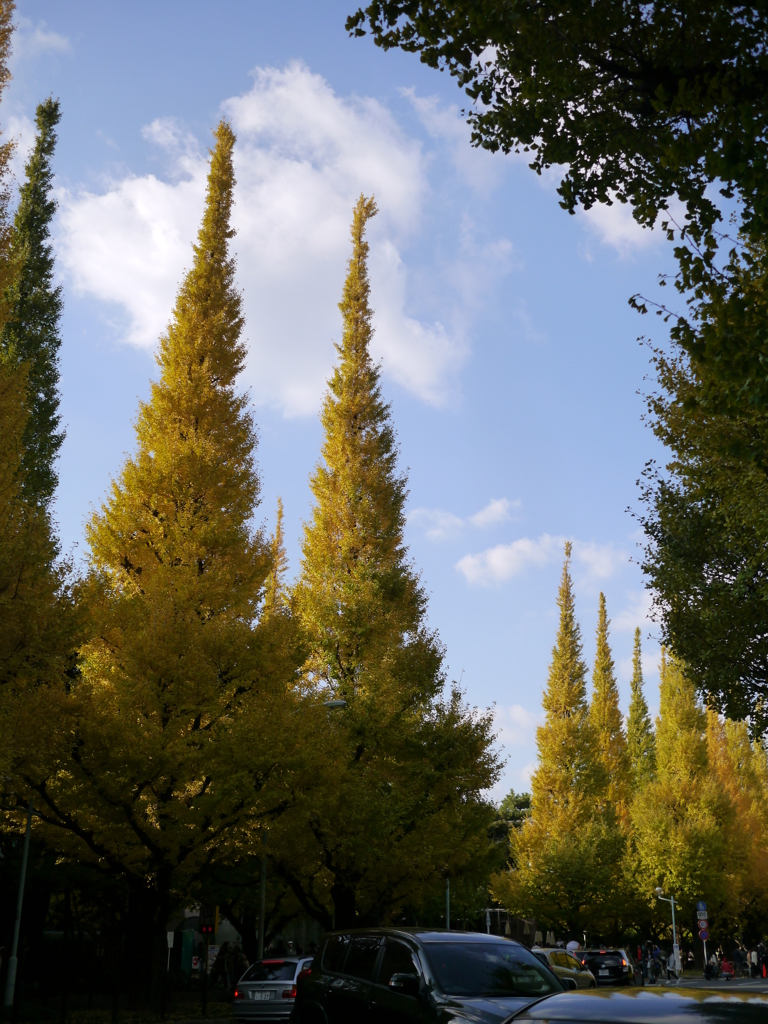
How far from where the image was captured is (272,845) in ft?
71.1

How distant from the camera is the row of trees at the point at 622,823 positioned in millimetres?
45031

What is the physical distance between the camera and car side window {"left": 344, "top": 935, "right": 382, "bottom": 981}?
27.1 ft

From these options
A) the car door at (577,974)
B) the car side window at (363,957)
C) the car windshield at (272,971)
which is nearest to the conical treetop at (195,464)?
the car windshield at (272,971)

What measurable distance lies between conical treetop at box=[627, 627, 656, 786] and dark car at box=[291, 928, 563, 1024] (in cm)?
5395

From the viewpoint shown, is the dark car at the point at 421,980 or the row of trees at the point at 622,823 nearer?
the dark car at the point at 421,980

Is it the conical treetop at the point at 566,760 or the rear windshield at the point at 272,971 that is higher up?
the conical treetop at the point at 566,760

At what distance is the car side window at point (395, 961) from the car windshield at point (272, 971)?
932 centimetres

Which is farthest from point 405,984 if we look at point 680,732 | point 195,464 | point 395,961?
point 680,732

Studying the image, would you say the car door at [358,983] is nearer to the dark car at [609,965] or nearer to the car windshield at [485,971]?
the car windshield at [485,971]

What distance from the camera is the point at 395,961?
26.1ft

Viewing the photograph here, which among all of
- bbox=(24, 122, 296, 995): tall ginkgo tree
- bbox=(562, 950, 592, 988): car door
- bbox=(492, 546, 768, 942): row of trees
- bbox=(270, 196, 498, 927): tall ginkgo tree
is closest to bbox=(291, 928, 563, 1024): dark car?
bbox=(562, 950, 592, 988): car door

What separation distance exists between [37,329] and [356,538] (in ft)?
43.1

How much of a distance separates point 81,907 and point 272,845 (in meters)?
19.0

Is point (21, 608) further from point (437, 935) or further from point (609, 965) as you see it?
point (609, 965)
